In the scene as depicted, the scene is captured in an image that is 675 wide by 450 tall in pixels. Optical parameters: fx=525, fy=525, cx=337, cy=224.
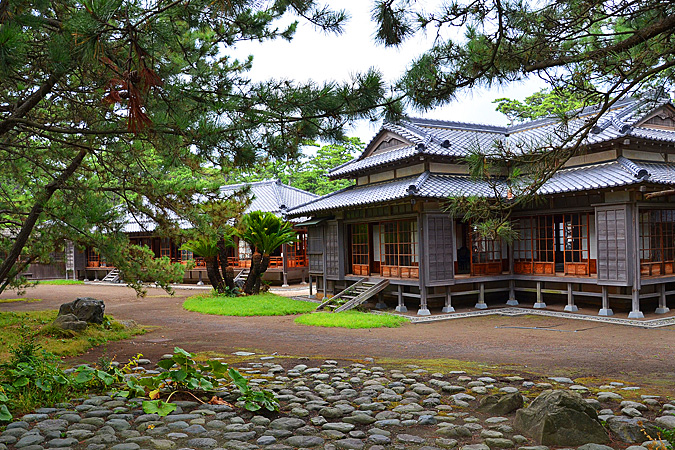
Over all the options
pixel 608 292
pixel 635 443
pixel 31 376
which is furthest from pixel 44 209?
pixel 608 292

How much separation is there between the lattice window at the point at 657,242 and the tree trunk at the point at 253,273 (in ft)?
40.6

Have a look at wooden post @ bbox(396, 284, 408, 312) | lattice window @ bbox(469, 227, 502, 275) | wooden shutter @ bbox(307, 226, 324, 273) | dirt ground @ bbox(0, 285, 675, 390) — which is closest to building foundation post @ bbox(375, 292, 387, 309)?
wooden post @ bbox(396, 284, 408, 312)

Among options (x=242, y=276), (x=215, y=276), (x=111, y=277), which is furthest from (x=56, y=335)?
(x=111, y=277)

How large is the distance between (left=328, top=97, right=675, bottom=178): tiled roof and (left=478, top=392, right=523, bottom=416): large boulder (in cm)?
697

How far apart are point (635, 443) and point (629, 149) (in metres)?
11.2

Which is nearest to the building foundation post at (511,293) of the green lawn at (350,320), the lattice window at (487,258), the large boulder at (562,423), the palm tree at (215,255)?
the lattice window at (487,258)

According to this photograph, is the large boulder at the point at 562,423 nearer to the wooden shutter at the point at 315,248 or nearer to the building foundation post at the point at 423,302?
the building foundation post at the point at 423,302

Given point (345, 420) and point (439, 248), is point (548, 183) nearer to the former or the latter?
point (439, 248)

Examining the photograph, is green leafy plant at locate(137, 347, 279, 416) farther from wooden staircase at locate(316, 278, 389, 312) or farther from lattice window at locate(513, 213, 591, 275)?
lattice window at locate(513, 213, 591, 275)

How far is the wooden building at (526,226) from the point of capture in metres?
12.8

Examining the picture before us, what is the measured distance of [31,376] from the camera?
5.82 meters

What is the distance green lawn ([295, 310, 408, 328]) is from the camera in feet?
40.8

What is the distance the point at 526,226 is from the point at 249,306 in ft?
28.4

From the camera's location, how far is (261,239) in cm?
1933
